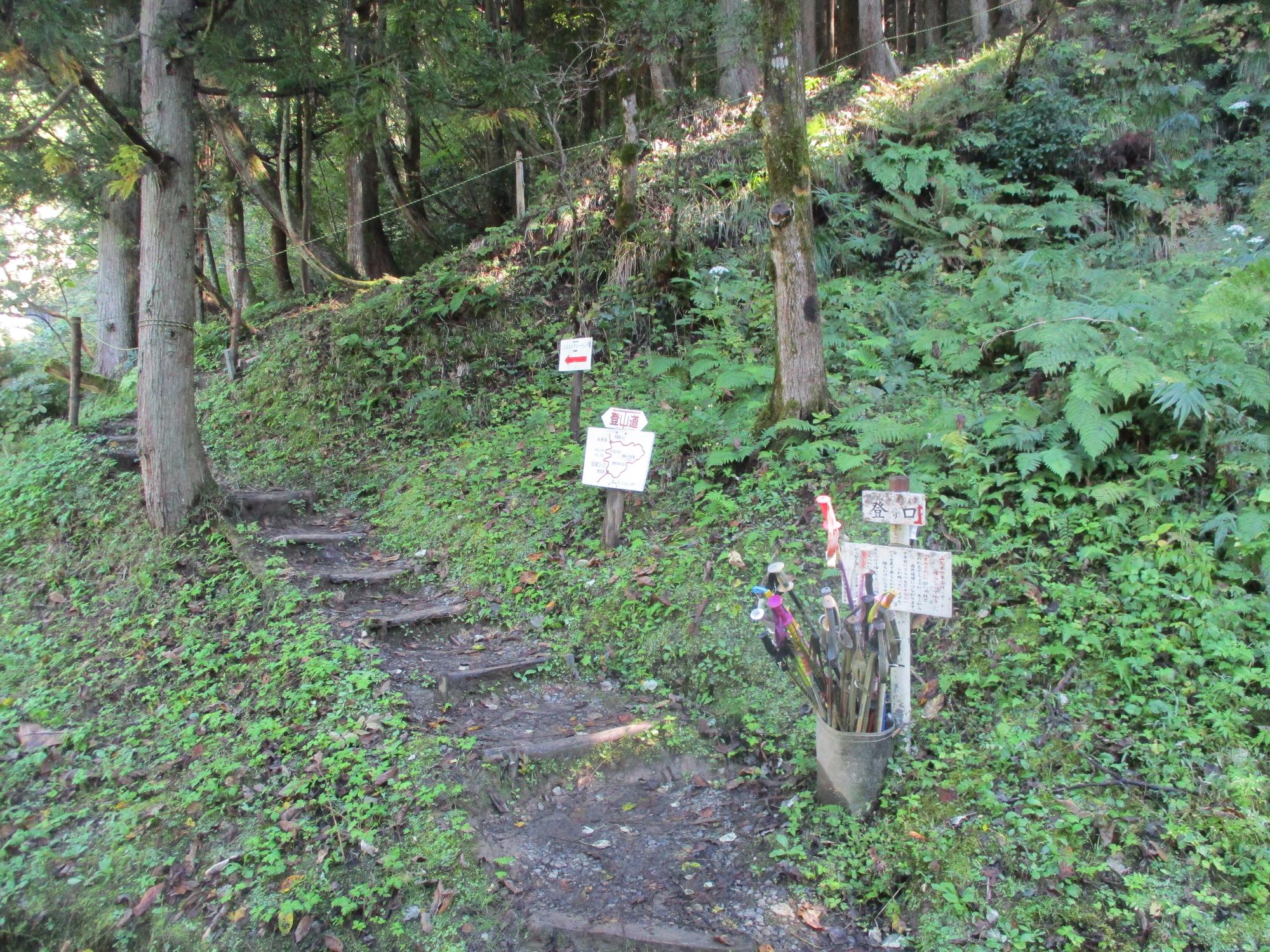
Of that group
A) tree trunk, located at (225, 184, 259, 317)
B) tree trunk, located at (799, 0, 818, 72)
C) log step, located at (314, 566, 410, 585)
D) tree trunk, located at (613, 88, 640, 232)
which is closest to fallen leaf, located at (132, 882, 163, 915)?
log step, located at (314, 566, 410, 585)

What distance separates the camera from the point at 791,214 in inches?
240

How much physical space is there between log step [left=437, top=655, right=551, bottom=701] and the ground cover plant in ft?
1.02

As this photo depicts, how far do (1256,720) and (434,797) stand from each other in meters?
4.09

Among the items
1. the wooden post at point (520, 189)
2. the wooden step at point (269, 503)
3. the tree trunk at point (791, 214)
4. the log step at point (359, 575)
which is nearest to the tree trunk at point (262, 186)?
the wooden post at point (520, 189)

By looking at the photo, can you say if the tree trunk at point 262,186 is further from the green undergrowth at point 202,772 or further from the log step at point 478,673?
the log step at point 478,673

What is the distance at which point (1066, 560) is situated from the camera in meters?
4.71

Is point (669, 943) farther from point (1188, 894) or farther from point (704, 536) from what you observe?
point (704, 536)

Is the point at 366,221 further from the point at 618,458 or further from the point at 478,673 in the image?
the point at 478,673

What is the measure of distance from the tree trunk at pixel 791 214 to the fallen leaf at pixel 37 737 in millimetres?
5688

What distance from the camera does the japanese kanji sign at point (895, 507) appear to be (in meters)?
3.96

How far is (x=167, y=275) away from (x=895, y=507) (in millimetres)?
6511

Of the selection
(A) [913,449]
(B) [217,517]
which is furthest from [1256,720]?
(B) [217,517]

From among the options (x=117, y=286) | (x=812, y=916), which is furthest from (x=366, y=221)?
(x=812, y=916)

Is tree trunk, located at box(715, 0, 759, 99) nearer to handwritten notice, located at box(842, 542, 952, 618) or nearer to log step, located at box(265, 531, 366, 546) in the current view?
log step, located at box(265, 531, 366, 546)
